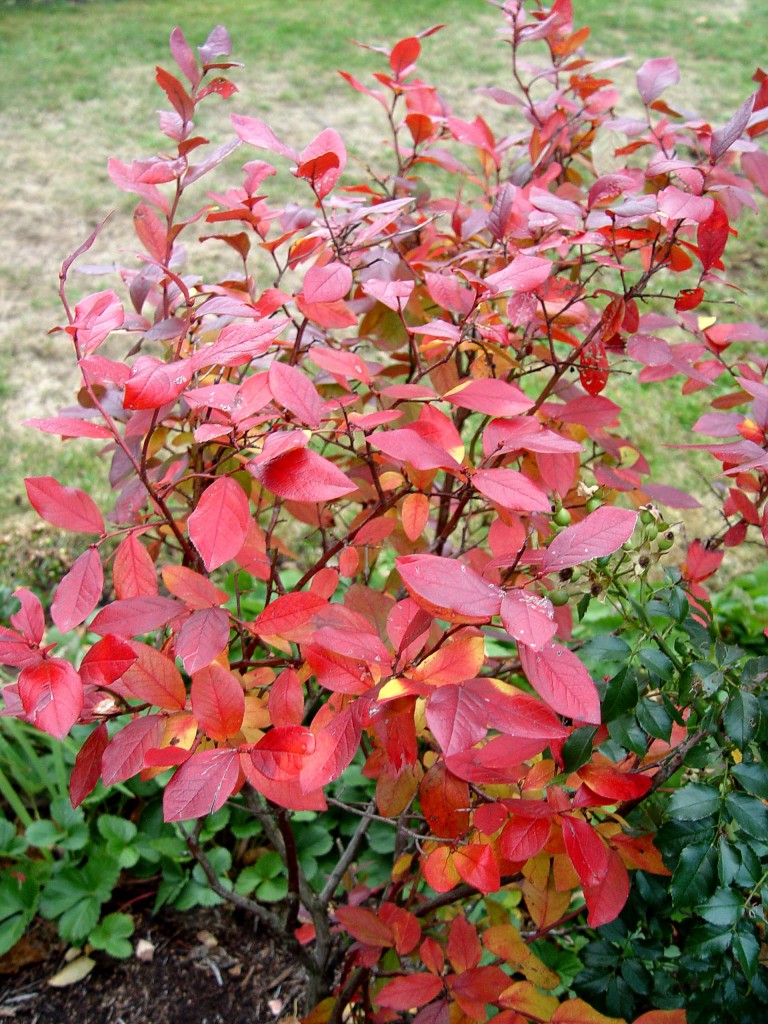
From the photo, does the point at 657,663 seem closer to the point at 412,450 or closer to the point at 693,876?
the point at 693,876

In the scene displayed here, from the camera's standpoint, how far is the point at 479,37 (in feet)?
25.4

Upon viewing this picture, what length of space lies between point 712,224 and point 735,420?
28 cm

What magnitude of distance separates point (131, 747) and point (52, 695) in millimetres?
153

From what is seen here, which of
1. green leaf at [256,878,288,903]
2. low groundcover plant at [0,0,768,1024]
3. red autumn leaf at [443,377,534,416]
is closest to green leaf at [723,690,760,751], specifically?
low groundcover plant at [0,0,768,1024]

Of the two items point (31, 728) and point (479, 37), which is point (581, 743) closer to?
point (31, 728)

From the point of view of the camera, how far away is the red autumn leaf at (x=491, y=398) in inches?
40.3

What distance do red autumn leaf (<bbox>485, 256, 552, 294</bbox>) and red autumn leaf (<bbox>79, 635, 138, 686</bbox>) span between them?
0.60 metres

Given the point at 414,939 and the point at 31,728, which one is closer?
the point at 414,939

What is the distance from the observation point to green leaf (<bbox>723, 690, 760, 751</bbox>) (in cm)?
100

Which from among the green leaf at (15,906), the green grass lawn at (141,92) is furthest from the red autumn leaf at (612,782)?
the green grass lawn at (141,92)

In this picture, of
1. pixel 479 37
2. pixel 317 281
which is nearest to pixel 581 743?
pixel 317 281

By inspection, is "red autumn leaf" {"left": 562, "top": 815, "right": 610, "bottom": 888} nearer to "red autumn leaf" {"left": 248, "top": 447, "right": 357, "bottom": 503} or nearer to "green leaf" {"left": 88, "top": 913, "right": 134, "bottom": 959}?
"red autumn leaf" {"left": 248, "top": 447, "right": 357, "bottom": 503}

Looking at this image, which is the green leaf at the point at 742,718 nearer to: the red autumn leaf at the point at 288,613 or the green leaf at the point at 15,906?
the red autumn leaf at the point at 288,613

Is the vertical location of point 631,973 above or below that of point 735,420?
below
